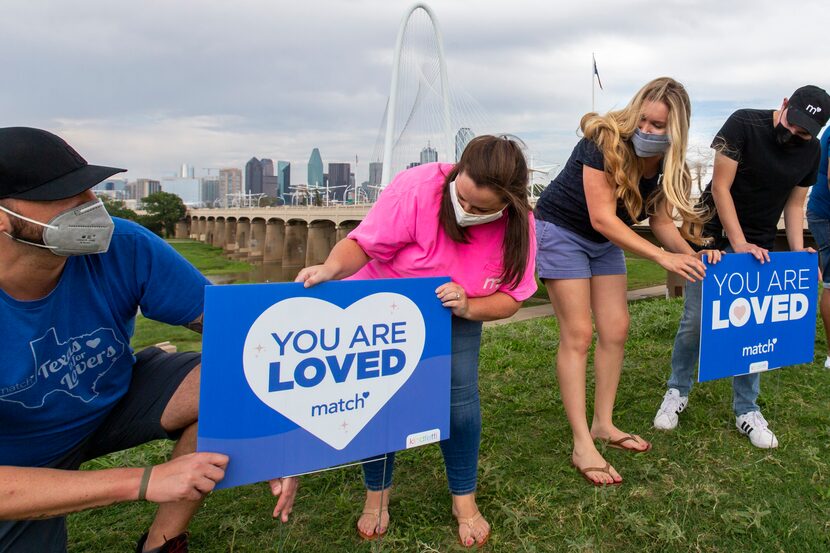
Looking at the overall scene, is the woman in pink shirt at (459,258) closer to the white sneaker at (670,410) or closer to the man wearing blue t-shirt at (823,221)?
the white sneaker at (670,410)

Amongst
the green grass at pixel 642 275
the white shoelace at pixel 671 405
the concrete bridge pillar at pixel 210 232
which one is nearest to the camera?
the white shoelace at pixel 671 405

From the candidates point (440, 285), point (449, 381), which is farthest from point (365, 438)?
point (440, 285)

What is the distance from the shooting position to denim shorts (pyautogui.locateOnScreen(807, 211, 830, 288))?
4134mm

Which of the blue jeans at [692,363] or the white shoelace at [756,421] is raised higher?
the blue jeans at [692,363]

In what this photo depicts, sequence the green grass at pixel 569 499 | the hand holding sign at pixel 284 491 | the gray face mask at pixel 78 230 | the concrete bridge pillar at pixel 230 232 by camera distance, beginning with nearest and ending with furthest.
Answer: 1. the gray face mask at pixel 78 230
2. the hand holding sign at pixel 284 491
3. the green grass at pixel 569 499
4. the concrete bridge pillar at pixel 230 232

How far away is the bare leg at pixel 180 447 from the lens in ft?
6.66

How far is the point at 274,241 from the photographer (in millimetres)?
56156

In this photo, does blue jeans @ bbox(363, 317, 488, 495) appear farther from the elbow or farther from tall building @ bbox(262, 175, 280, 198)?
tall building @ bbox(262, 175, 280, 198)

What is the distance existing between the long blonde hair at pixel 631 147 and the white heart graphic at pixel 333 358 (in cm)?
Answer: 120

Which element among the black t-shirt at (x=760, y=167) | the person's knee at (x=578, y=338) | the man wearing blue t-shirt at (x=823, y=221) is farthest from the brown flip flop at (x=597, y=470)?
the man wearing blue t-shirt at (x=823, y=221)

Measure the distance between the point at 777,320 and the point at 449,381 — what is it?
1.99m

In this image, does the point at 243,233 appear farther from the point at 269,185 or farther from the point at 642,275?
the point at 269,185

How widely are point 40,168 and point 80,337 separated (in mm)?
535

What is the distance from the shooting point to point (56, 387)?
5.94 ft
